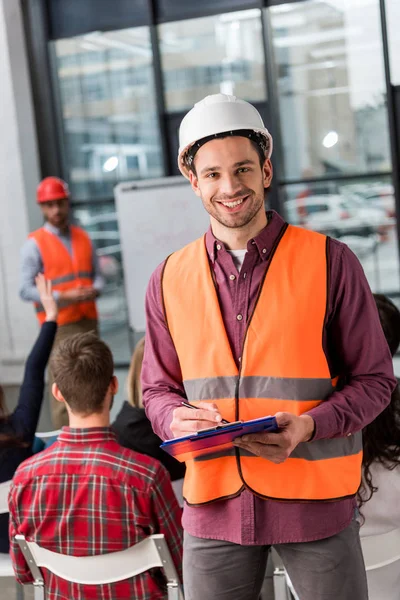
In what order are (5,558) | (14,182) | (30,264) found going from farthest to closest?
(14,182) < (30,264) < (5,558)

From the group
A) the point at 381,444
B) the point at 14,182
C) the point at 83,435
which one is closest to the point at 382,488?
the point at 381,444

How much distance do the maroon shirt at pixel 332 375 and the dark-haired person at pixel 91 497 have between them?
509mm

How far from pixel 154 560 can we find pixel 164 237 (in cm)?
455

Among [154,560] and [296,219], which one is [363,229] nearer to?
[296,219]

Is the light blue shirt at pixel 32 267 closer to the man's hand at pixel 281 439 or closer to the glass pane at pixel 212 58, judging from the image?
the glass pane at pixel 212 58

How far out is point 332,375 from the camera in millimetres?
1681

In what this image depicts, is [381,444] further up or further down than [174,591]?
further up

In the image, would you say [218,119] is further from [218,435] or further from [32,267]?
[32,267]

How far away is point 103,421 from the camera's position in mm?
2309

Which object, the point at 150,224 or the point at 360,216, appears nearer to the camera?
the point at 150,224

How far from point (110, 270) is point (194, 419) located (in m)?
6.50

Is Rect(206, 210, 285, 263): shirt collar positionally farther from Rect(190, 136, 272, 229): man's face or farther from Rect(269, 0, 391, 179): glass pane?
Rect(269, 0, 391, 179): glass pane

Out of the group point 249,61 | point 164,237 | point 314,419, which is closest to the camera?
point 314,419

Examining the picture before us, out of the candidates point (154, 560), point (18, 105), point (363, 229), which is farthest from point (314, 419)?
point (18, 105)
